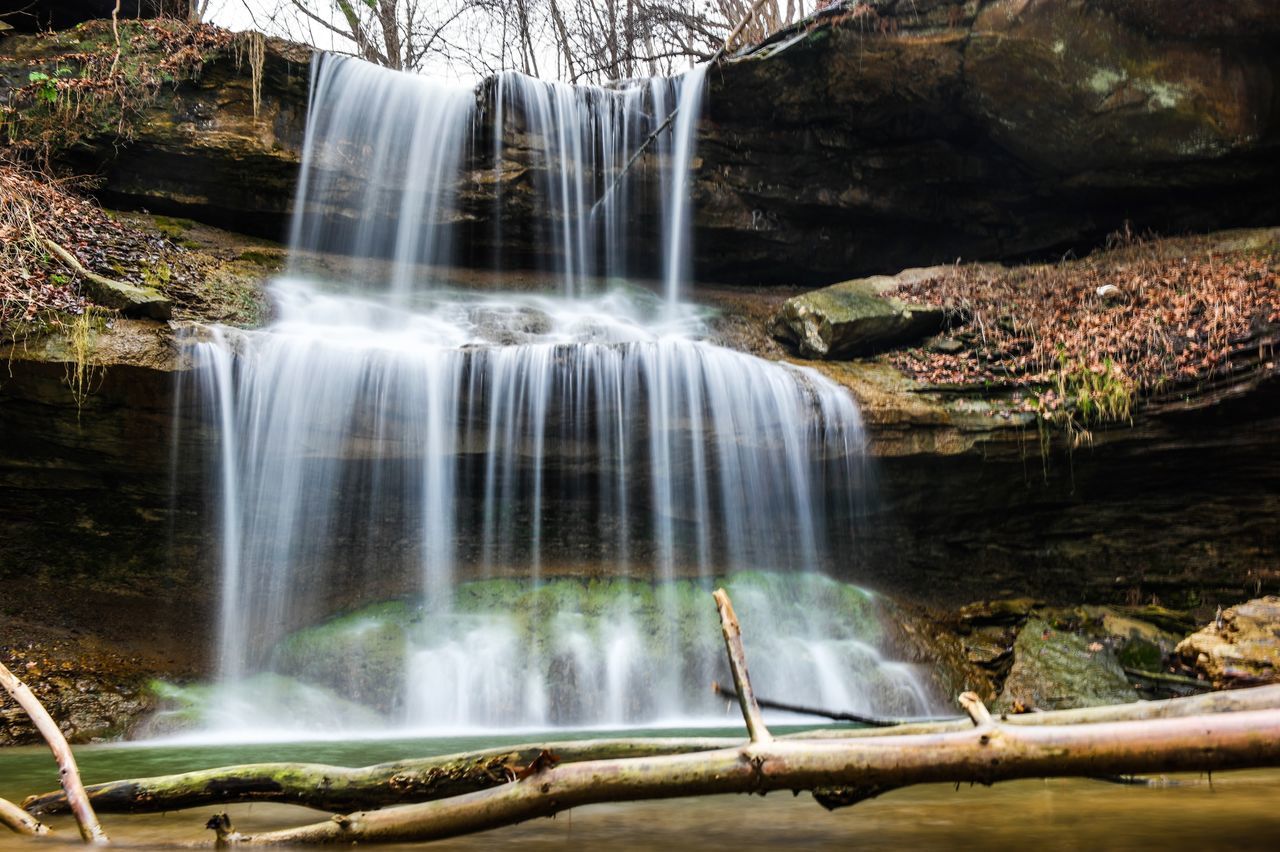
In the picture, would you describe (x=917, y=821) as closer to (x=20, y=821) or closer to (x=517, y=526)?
(x=20, y=821)

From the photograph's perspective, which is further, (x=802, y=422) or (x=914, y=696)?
(x=802, y=422)

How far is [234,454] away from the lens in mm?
7953


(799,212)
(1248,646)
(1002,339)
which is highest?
(799,212)

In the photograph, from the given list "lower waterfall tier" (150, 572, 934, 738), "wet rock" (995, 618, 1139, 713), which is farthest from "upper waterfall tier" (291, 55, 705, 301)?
"wet rock" (995, 618, 1139, 713)

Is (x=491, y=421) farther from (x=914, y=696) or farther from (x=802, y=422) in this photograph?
(x=914, y=696)

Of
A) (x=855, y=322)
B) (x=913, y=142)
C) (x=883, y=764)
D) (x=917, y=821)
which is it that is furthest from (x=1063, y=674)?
(x=913, y=142)

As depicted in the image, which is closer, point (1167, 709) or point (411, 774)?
point (1167, 709)

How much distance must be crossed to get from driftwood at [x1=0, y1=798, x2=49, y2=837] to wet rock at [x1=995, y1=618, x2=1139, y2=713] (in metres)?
6.56

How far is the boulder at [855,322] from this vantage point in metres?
10.1

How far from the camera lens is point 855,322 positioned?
32.9 ft

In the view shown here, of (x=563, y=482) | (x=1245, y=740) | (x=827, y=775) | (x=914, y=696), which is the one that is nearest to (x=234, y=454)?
(x=563, y=482)

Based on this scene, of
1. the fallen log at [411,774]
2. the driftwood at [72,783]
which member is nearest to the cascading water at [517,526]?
the fallen log at [411,774]

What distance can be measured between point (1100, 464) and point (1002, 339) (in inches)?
68.7

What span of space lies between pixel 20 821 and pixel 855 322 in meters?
8.86
